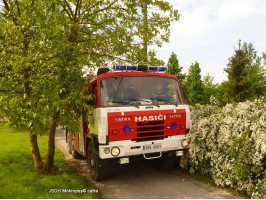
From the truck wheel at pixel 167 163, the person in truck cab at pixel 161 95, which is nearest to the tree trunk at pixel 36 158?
the truck wheel at pixel 167 163

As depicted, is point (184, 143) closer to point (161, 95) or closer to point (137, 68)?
point (161, 95)

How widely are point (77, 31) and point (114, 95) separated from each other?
2268mm

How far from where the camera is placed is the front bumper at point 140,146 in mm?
5714

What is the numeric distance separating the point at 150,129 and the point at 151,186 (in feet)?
4.92

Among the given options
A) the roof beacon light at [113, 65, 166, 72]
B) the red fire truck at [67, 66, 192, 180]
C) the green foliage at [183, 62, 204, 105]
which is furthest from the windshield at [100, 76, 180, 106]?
the green foliage at [183, 62, 204, 105]

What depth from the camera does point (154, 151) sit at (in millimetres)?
6039

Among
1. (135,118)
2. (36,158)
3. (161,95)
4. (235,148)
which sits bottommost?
(36,158)

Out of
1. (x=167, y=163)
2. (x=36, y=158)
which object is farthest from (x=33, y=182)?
(x=167, y=163)

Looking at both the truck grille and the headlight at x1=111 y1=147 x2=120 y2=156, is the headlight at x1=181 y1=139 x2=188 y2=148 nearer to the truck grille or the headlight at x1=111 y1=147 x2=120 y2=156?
the truck grille

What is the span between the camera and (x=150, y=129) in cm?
613

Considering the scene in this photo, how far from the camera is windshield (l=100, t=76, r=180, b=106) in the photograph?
20.0ft

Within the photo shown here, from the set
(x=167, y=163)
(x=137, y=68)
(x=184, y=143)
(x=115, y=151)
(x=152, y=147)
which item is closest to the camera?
(x=115, y=151)

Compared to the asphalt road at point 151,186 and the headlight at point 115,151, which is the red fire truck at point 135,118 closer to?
the headlight at point 115,151

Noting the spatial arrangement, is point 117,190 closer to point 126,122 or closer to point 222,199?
point 126,122
